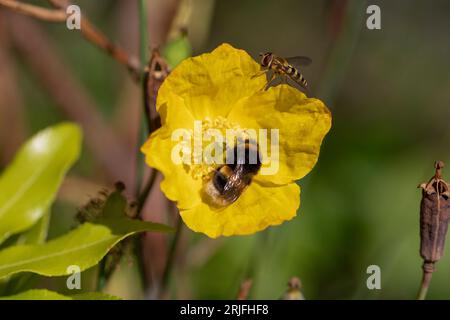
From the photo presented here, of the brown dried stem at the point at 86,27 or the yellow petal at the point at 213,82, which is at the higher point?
the brown dried stem at the point at 86,27

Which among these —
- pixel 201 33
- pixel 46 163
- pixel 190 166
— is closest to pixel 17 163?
pixel 46 163

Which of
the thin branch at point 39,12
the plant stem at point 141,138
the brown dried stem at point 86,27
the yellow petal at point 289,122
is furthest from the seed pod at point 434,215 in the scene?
the thin branch at point 39,12

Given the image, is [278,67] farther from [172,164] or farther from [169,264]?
[169,264]

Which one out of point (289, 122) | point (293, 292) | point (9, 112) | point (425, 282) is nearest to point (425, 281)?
point (425, 282)

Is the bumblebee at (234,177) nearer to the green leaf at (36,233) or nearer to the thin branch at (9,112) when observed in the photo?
the green leaf at (36,233)

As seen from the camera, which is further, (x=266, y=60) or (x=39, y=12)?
(x=39, y=12)

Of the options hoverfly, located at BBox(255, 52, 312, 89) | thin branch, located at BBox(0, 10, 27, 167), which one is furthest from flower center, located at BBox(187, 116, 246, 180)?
thin branch, located at BBox(0, 10, 27, 167)

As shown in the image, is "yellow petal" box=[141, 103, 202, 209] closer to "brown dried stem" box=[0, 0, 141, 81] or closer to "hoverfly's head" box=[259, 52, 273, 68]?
"hoverfly's head" box=[259, 52, 273, 68]
